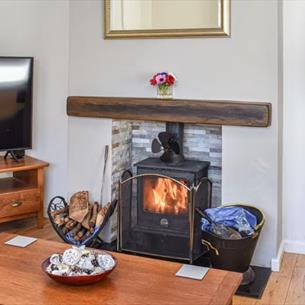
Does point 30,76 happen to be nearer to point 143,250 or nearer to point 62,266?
point 143,250

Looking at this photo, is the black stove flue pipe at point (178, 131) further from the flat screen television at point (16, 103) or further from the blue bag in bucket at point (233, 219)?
the flat screen television at point (16, 103)

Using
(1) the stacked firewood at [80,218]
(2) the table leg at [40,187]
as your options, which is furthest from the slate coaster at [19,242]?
(2) the table leg at [40,187]

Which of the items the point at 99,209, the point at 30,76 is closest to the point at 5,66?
the point at 30,76

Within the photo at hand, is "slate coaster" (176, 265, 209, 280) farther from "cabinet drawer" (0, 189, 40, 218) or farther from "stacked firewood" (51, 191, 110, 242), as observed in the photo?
"cabinet drawer" (0, 189, 40, 218)

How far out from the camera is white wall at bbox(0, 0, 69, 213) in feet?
13.8

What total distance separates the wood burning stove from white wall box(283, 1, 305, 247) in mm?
578

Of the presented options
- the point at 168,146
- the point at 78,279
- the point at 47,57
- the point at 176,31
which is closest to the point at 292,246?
the point at 168,146

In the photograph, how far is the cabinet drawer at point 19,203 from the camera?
12.5 ft

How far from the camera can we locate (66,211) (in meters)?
3.69

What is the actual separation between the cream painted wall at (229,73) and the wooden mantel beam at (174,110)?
74mm

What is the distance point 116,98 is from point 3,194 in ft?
3.68

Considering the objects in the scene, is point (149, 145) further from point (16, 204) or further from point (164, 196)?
point (16, 204)

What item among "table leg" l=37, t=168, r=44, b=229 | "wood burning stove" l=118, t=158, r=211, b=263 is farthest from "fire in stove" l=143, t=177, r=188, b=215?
"table leg" l=37, t=168, r=44, b=229

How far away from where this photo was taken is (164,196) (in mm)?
3494
